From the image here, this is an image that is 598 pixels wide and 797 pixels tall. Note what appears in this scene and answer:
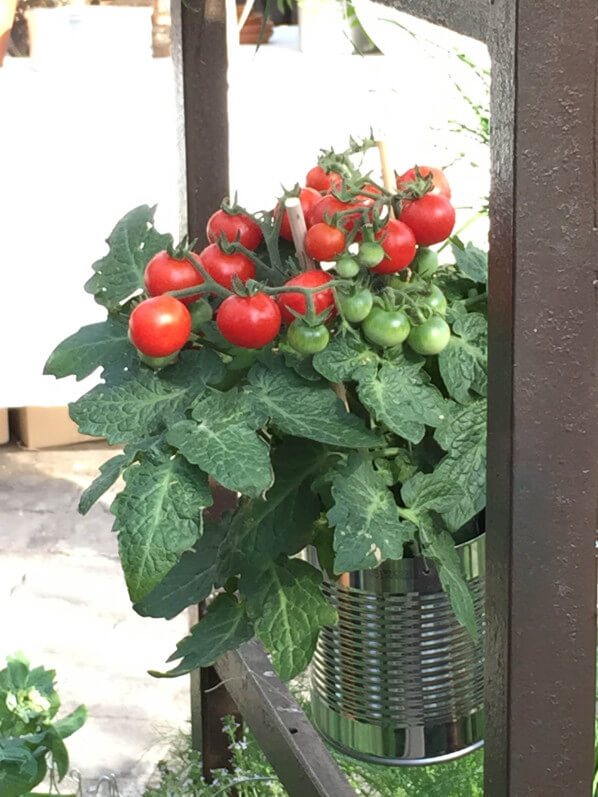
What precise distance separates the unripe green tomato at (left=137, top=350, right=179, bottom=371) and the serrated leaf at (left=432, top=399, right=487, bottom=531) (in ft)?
0.71

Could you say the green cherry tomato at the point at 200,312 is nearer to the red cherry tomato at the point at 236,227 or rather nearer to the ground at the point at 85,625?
the red cherry tomato at the point at 236,227

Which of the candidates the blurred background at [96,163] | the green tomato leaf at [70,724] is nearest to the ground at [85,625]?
the blurred background at [96,163]

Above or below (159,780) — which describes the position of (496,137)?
above

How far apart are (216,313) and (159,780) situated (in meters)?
1.17

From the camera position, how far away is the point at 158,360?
3.08 feet

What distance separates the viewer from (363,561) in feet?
2.89

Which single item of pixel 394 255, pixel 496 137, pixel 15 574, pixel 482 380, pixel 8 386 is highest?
pixel 496 137

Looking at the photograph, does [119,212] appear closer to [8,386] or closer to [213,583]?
[8,386]

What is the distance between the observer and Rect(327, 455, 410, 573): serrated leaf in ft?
2.89

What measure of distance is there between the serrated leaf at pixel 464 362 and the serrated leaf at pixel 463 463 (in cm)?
2

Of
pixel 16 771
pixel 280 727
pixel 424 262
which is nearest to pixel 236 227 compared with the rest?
pixel 424 262

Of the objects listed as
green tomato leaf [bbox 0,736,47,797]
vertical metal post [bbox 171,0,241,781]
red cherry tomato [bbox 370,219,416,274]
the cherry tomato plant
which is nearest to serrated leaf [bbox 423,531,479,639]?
the cherry tomato plant

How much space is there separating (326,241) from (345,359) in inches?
3.7

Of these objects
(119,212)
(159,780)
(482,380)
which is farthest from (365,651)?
(119,212)
